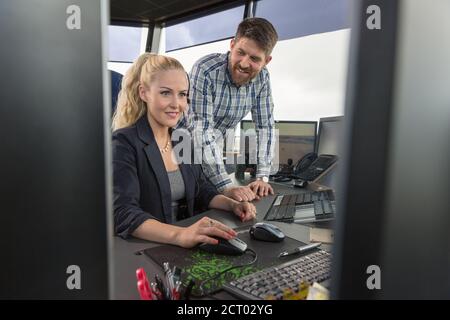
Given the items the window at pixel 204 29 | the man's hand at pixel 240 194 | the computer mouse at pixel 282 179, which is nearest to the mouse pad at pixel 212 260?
the man's hand at pixel 240 194

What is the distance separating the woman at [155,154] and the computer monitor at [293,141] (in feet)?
2.79

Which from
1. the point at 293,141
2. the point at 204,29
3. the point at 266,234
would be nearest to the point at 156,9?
the point at 204,29

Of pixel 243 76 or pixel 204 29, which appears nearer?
pixel 243 76

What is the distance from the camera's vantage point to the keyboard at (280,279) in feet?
1.60

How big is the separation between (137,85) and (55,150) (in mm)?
916

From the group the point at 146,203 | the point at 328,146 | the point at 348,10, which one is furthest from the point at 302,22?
the point at 348,10

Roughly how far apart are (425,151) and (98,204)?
31 cm

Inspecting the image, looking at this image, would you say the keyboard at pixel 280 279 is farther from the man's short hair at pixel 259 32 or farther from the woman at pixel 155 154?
the man's short hair at pixel 259 32

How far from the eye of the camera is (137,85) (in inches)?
44.6

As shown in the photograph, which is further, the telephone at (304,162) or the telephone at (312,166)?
the telephone at (304,162)

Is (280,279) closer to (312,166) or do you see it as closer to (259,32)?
(259,32)

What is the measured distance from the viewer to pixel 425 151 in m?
0.28

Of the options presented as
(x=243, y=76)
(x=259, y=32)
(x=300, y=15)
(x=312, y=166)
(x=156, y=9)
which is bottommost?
(x=312, y=166)

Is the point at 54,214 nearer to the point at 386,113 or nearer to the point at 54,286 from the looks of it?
the point at 54,286
